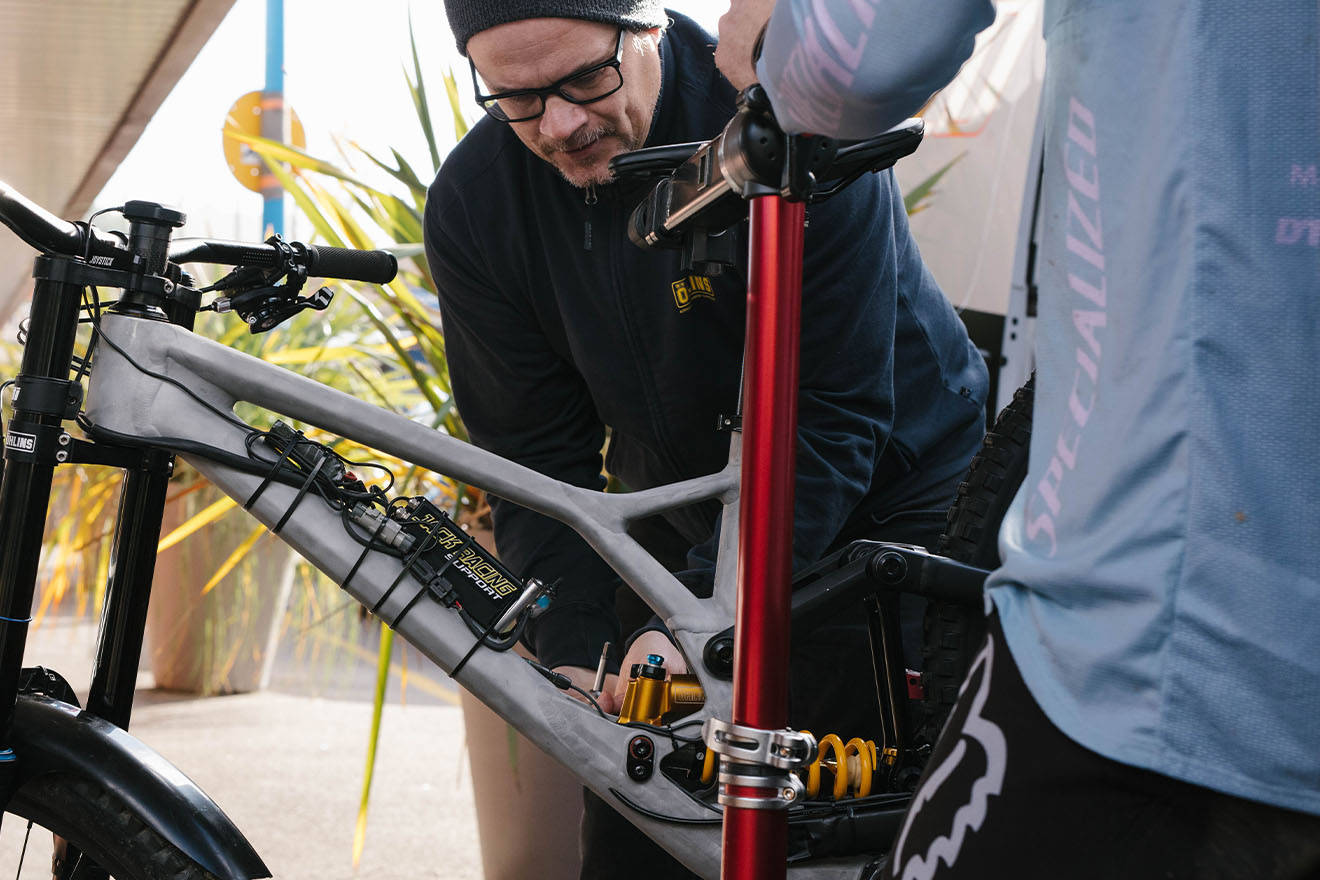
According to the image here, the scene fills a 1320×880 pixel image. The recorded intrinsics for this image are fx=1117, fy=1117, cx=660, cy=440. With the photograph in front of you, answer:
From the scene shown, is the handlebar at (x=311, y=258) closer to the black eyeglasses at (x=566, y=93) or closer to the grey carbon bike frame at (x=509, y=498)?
the grey carbon bike frame at (x=509, y=498)

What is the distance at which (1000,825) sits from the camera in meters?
0.61

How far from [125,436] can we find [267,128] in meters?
3.61

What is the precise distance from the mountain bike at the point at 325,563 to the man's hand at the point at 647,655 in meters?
0.02

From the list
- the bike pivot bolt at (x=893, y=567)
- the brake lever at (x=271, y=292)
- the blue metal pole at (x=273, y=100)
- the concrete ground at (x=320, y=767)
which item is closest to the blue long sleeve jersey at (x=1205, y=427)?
the bike pivot bolt at (x=893, y=567)

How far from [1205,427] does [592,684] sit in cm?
108

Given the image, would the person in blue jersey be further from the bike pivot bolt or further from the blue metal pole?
the blue metal pole

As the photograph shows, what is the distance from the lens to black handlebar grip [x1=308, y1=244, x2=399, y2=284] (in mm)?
1337

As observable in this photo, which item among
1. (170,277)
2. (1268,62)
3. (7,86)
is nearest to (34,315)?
(170,277)

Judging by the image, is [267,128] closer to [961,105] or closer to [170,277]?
[961,105]

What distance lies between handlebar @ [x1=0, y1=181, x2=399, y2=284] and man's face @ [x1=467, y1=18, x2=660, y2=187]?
282 mm

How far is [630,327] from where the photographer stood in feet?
5.06

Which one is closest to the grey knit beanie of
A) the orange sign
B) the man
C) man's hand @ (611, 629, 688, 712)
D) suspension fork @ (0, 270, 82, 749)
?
the man

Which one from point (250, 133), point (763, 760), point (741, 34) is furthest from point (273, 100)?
point (763, 760)

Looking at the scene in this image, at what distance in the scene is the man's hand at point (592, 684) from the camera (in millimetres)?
1391
